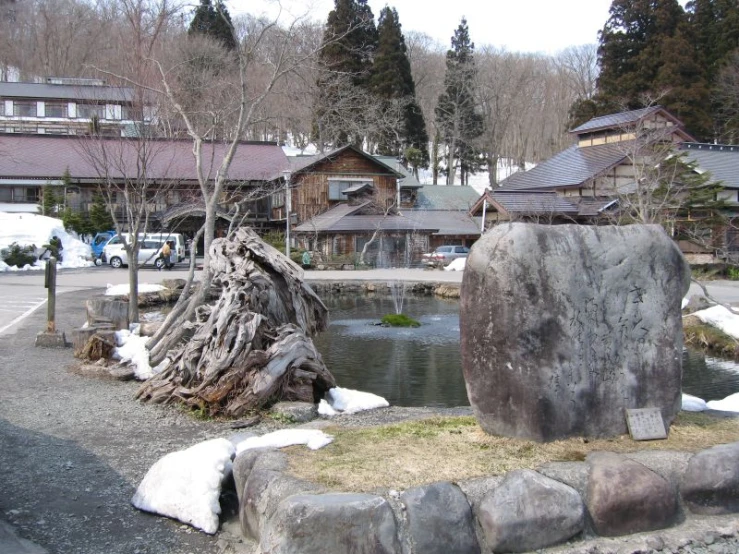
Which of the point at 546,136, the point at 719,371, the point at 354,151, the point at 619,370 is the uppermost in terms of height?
the point at 546,136

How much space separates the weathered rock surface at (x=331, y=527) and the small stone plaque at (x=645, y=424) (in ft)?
6.31

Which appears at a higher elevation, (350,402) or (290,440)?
(290,440)

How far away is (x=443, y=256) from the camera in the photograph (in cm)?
3381

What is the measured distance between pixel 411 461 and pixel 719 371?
9997 mm

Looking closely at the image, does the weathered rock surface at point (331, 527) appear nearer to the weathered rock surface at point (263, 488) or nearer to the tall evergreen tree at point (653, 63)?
the weathered rock surface at point (263, 488)

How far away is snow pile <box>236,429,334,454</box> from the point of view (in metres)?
4.56

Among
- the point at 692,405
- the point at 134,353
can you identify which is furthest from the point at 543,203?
the point at 692,405

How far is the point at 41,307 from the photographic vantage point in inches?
623

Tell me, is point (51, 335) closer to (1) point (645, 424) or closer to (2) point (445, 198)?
(1) point (645, 424)

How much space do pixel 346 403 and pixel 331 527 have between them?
389cm

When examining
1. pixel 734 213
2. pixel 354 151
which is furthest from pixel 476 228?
pixel 734 213

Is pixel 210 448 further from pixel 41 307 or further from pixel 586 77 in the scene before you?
pixel 586 77

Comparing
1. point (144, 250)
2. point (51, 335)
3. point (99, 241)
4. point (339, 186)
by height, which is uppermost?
point (339, 186)

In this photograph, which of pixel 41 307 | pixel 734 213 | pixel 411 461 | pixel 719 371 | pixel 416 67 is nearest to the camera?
pixel 411 461
